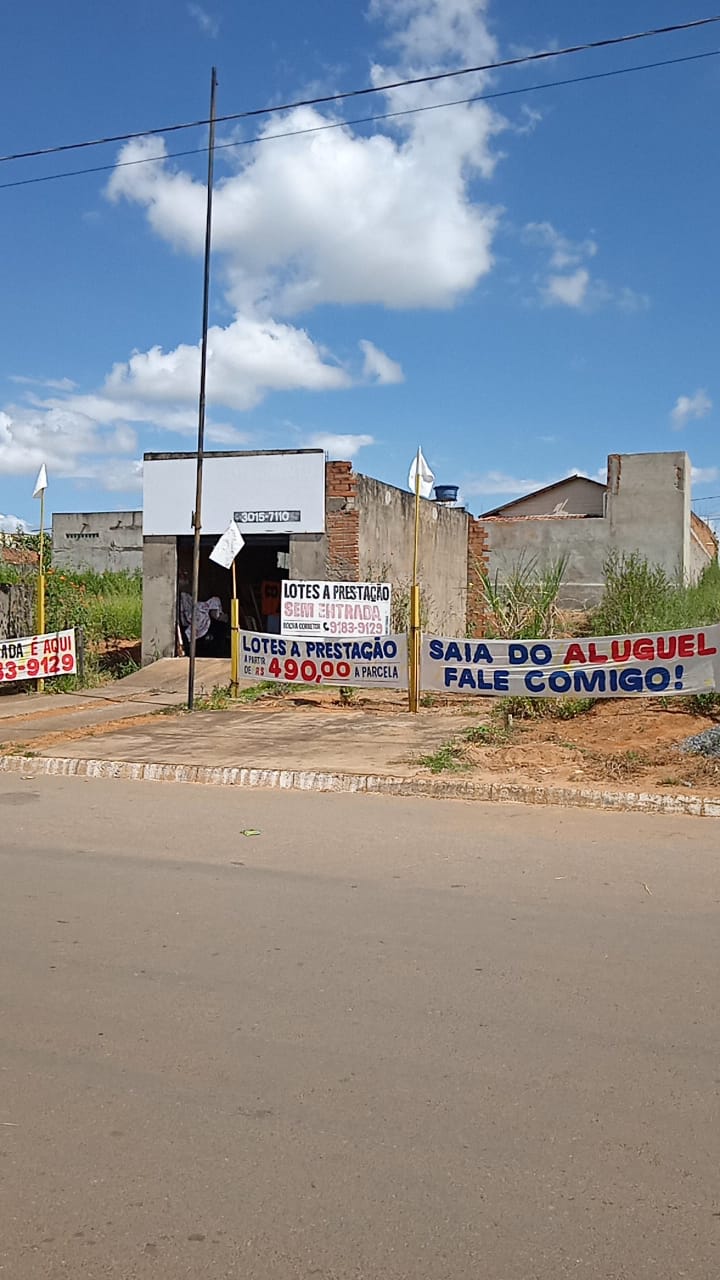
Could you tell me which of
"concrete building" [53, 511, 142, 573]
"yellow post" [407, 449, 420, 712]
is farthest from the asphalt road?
"concrete building" [53, 511, 142, 573]

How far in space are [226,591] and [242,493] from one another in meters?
4.69

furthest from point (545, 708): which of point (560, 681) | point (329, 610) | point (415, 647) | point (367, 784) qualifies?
Answer: point (329, 610)

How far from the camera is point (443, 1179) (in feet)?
10.3

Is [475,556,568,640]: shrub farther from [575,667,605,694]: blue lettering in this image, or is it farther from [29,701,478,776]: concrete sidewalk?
[575,667,605,694]: blue lettering

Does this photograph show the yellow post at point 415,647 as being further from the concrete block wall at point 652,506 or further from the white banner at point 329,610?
the concrete block wall at point 652,506

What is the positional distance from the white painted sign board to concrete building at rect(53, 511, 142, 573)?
16.1 m

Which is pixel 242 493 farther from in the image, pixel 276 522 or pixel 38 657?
pixel 38 657

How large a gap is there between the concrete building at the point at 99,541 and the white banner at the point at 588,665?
2495 centimetres

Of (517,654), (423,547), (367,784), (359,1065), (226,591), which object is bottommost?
(359,1065)

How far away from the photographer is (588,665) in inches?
507

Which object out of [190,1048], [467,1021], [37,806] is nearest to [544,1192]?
[467,1021]

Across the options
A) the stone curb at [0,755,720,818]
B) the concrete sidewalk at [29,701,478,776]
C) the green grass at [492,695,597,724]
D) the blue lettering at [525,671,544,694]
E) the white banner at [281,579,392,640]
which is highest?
the white banner at [281,579,392,640]

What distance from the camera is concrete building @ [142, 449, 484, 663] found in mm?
19984

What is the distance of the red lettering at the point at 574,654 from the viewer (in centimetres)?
1292
